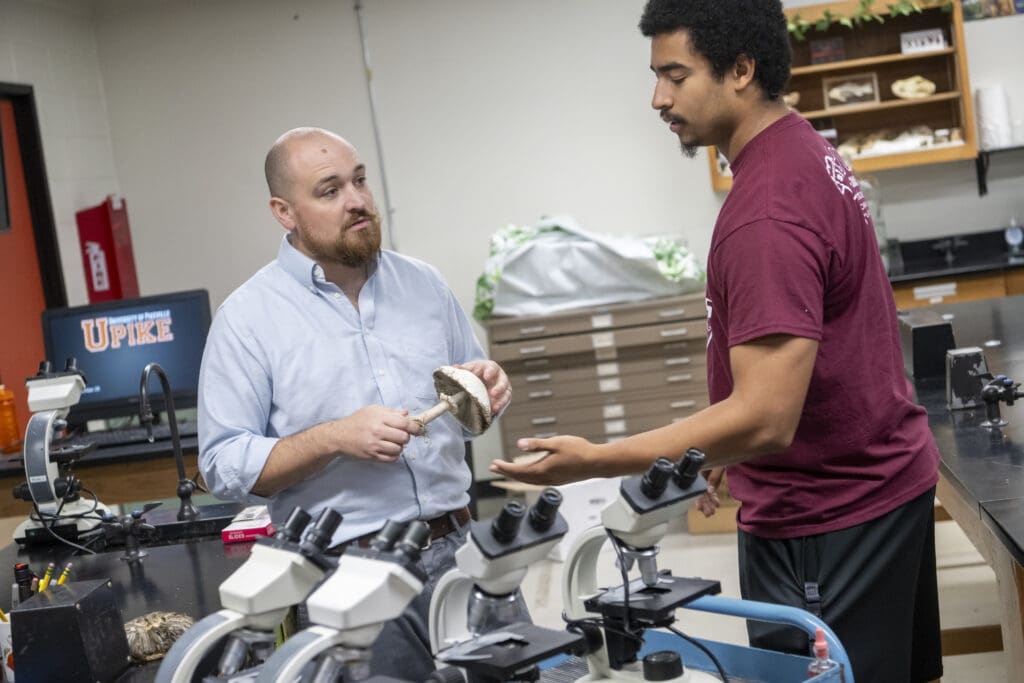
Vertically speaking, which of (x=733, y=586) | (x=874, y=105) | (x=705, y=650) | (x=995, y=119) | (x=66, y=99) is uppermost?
(x=66, y=99)

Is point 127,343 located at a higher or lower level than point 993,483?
higher

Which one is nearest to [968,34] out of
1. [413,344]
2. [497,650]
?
[413,344]

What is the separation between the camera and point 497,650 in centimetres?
133

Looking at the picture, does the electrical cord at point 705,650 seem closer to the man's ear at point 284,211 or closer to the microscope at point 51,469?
the man's ear at point 284,211

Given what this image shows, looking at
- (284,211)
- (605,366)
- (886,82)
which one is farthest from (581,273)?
(284,211)

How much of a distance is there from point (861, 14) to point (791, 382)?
461 centimetres

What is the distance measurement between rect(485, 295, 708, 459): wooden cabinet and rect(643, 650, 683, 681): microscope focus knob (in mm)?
4211

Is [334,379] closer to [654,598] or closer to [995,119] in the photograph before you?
[654,598]

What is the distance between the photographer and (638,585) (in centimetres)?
147

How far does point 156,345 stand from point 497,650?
398 centimetres

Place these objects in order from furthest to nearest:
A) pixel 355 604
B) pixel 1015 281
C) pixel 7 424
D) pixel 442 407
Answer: pixel 1015 281 → pixel 7 424 → pixel 442 407 → pixel 355 604

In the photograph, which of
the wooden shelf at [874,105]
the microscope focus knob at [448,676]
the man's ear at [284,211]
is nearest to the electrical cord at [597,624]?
the microscope focus knob at [448,676]

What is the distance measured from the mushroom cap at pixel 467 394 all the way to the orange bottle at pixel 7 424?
3.32 metres

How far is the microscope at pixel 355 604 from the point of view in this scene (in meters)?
1.17
